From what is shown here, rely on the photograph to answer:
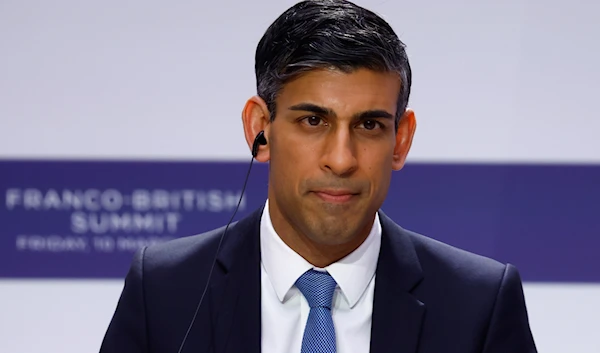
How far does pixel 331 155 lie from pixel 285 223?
21cm

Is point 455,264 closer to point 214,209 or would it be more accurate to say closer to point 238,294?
point 238,294

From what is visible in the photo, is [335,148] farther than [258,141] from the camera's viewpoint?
No

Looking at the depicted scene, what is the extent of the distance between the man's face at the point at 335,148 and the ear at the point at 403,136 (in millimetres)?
75

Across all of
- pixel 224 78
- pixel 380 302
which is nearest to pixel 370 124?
pixel 380 302

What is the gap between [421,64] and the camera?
263 cm

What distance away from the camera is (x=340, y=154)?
1651 mm

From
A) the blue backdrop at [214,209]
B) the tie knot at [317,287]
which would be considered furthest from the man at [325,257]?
the blue backdrop at [214,209]

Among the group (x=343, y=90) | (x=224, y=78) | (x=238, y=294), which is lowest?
(x=238, y=294)

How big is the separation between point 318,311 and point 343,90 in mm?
380

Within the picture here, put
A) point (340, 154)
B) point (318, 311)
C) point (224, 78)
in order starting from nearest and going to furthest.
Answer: point (340, 154) → point (318, 311) → point (224, 78)

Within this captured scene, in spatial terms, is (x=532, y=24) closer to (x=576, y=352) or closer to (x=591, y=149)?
(x=591, y=149)

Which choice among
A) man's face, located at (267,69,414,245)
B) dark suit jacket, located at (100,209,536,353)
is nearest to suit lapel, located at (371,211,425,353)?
dark suit jacket, located at (100,209,536,353)

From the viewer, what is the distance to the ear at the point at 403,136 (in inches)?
71.3

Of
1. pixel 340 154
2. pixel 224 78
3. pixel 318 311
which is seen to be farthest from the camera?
pixel 224 78
